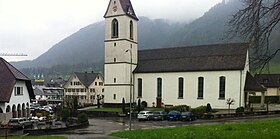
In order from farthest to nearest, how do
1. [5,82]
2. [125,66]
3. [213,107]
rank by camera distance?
[125,66] < [213,107] < [5,82]

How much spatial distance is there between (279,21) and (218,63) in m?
45.4

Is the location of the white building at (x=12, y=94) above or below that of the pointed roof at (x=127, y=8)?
below

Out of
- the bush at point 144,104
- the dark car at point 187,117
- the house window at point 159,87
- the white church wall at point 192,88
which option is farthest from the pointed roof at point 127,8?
the dark car at point 187,117

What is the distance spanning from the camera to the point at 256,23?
12883mm

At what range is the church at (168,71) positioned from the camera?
5609 centimetres

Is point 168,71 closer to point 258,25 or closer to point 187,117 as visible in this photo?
point 187,117

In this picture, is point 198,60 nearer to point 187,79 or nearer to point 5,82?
point 187,79

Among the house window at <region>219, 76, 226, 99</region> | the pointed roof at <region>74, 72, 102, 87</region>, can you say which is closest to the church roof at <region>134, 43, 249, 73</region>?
the house window at <region>219, 76, 226, 99</region>

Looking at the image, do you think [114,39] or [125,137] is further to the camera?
[114,39]

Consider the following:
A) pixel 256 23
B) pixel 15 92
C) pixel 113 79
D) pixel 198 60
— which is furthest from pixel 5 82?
pixel 256 23

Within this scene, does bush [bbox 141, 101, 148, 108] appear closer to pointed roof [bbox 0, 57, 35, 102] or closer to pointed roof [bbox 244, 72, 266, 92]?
pointed roof [bbox 244, 72, 266, 92]

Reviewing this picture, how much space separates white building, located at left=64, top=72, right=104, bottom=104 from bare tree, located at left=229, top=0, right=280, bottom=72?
324 feet

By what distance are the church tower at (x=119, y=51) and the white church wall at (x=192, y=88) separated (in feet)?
9.77

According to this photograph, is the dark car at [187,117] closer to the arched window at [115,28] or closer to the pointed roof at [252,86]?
the pointed roof at [252,86]
